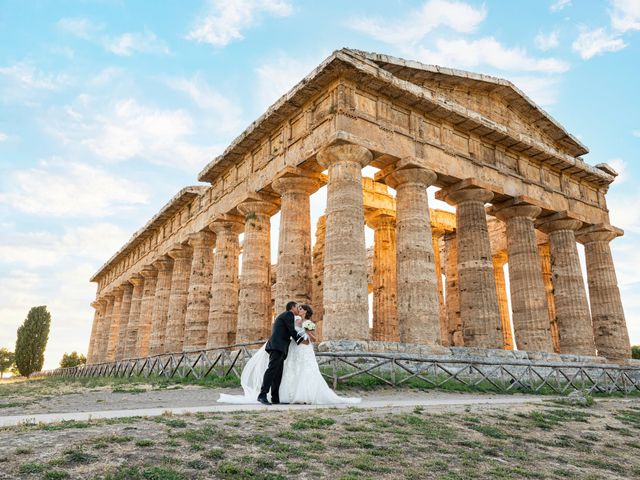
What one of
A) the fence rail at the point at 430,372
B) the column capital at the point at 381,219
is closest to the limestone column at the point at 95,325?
the fence rail at the point at 430,372

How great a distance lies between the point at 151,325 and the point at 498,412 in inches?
1000

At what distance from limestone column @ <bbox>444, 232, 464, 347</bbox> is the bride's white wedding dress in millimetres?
16290

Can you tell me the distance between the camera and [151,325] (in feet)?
98.9

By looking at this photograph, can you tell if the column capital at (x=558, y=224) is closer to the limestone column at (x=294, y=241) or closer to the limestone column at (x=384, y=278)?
the limestone column at (x=384, y=278)

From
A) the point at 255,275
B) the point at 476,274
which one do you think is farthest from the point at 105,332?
the point at 476,274

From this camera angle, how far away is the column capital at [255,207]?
823 inches

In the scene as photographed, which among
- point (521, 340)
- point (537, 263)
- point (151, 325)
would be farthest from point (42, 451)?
point (151, 325)

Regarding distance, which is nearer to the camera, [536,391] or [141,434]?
Answer: [141,434]

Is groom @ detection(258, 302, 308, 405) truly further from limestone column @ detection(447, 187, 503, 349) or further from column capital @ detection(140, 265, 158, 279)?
column capital @ detection(140, 265, 158, 279)

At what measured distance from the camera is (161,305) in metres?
29.0

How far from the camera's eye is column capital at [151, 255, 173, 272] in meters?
29.6

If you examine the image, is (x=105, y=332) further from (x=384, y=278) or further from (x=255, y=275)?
(x=384, y=278)

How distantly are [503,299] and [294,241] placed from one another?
15.6 m

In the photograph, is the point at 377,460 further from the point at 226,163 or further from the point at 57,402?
the point at 226,163
